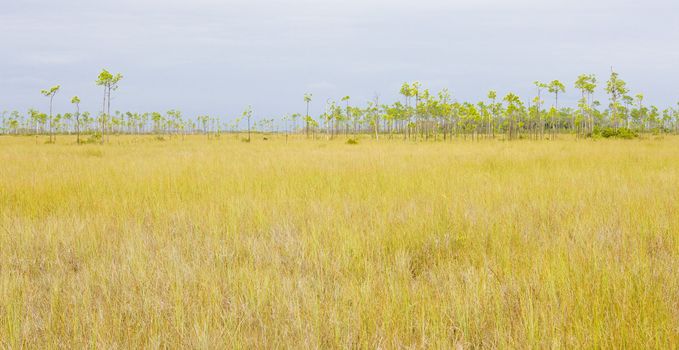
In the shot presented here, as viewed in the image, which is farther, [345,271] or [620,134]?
[620,134]

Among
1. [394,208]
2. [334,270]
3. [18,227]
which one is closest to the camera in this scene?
[334,270]

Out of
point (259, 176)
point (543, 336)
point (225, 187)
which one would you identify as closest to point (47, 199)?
point (225, 187)

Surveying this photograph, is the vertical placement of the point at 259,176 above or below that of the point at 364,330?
above

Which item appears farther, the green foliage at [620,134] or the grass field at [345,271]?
the green foliage at [620,134]

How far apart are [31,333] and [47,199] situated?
4302mm

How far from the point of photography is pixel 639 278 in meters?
2.37

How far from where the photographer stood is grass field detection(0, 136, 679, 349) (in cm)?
193

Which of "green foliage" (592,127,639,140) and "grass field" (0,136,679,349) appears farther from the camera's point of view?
"green foliage" (592,127,639,140)

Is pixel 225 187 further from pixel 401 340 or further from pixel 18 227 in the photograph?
pixel 401 340

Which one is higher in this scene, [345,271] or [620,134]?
[620,134]

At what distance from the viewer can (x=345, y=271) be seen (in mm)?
2814

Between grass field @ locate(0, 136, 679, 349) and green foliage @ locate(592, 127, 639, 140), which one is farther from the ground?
green foliage @ locate(592, 127, 639, 140)

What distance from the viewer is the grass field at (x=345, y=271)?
6.35 ft

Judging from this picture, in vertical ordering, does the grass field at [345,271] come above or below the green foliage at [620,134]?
below
